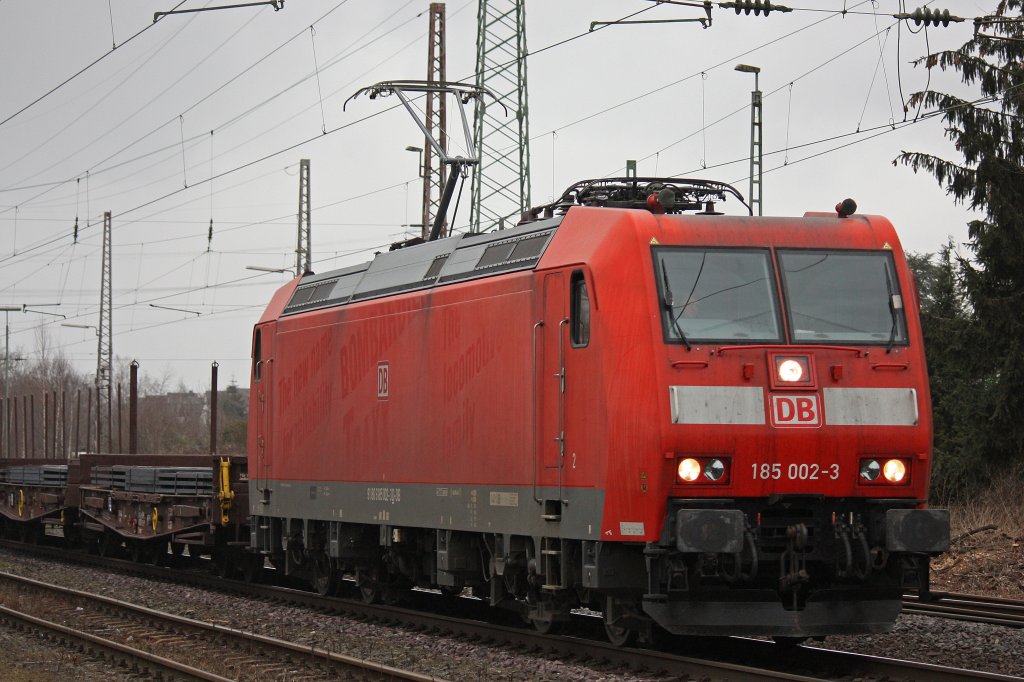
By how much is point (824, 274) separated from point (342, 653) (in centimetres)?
564

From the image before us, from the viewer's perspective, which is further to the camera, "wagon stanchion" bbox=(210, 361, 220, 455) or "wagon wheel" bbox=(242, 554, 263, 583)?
"wagon stanchion" bbox=(210, 361, 220, 455)

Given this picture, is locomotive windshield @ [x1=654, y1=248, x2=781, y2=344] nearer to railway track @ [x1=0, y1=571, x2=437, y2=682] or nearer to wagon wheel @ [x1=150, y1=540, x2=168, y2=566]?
railway track @ [x1=0, y1=571, x2=437, y2=682]

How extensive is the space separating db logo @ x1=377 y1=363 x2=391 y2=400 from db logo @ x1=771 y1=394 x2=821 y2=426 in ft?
18.6

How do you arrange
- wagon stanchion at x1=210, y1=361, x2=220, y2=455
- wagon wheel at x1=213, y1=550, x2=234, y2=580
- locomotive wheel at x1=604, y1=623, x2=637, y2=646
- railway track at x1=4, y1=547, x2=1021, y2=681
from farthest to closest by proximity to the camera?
wagon stanchion at x1=210, y1=361, x2=220, y2=455 → wagon wheel at x1=213, y1=550, x2=234, y2=580 → locomotive wheel at x1=604, y1=623, x2=637, y2=646 → railway track at x1=4, y1=547, x2=1021, y2=681

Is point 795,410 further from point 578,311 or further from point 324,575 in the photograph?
point 324,575

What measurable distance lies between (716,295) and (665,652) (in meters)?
3.16

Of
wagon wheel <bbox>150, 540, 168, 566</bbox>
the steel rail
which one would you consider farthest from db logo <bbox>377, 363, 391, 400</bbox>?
wagon wheel <bbox>150, 540, 168, 566</bbox>

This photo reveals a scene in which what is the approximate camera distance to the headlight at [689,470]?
1138cm

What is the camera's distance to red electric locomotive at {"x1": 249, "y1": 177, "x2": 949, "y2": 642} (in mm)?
11422

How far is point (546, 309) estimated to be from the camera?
12836 millimetres

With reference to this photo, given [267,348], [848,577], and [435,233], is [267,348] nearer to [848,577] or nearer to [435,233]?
[435,233]

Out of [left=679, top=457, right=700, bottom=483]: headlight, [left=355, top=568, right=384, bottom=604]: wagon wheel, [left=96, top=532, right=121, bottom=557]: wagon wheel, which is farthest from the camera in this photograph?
[left=96, top=532, right=121, bottom=557]: wagon wheel

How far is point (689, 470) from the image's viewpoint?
11.4 metres

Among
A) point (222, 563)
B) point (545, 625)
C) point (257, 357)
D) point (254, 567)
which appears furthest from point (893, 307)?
point (222, 563)
